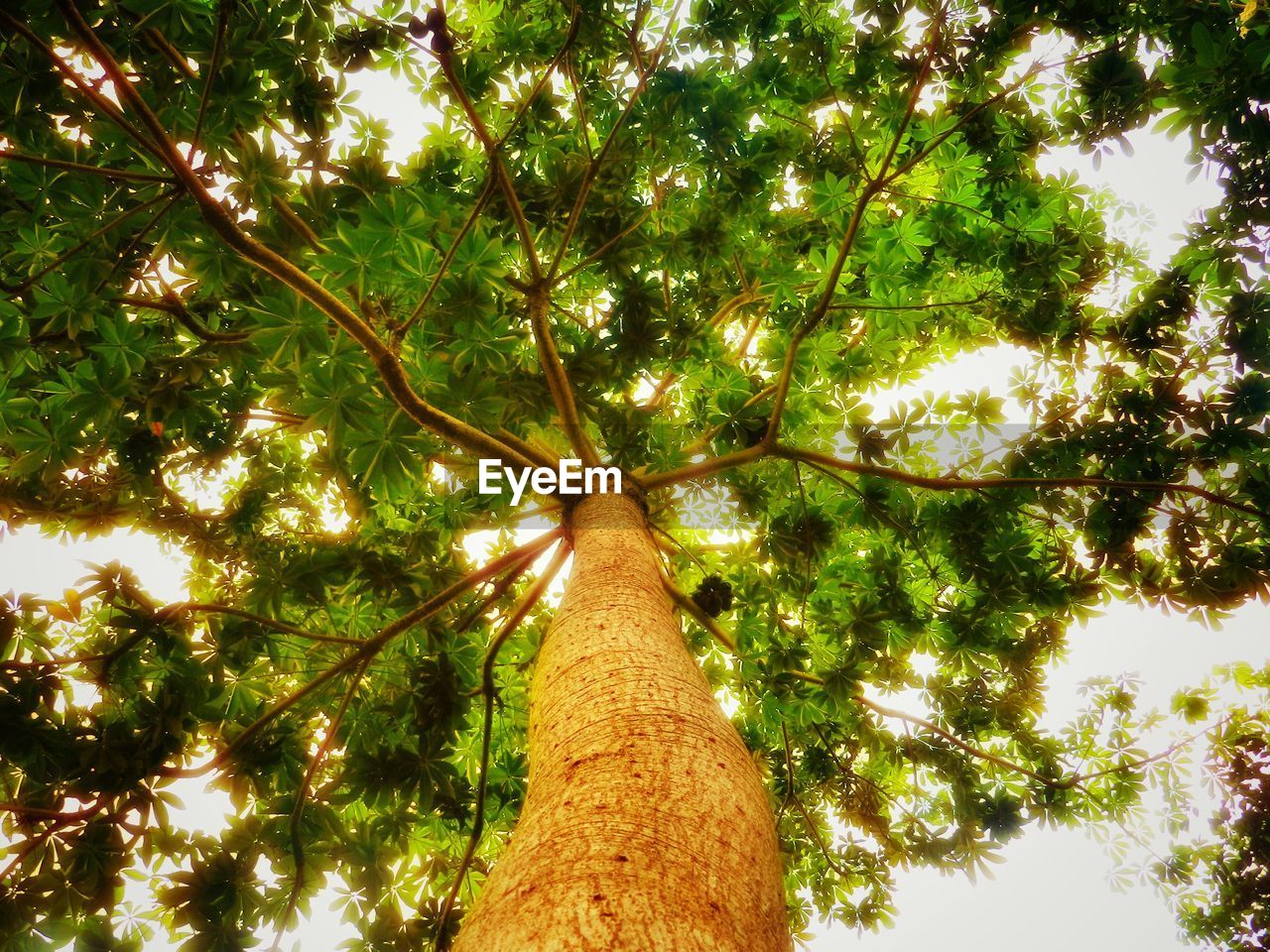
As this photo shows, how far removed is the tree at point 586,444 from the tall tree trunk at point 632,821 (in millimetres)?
11

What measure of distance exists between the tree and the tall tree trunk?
0.01m

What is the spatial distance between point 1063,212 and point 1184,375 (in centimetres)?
119

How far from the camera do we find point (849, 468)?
117 inches

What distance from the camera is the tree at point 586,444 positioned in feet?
6.62

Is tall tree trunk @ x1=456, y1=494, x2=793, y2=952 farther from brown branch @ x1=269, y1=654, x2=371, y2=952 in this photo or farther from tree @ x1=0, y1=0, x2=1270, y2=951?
brown branch @ x1=269, y1=654, x2=371, y2=952

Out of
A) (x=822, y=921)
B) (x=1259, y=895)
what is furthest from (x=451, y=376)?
(x=1259, y=895)

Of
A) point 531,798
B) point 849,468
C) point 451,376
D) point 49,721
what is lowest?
point 531,798

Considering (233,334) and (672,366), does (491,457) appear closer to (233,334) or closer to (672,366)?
(233,334)

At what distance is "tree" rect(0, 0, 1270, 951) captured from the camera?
6.62 ft

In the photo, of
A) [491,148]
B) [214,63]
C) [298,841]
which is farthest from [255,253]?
[298,841]

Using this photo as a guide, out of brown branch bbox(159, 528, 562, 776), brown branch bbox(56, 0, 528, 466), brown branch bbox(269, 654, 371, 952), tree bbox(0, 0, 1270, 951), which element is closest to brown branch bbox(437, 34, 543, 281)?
tree bbox(0, 0, 1270, 951)

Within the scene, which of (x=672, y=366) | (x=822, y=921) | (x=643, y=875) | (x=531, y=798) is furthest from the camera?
(x=822, y=921)

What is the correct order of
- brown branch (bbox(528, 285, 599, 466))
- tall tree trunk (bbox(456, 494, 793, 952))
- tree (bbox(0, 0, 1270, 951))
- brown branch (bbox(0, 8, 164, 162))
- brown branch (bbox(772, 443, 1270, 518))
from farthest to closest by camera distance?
brown branch (bbox(528, 285, 599, 466)) < brown branch (bbox(772, 443, 1270, 518)) < tree (bbox(0, 0, 1270, 951)) < brown branch (bbox(0, 8, 164, 162)) < tall tree trunk (bbox(456, 494, 793, 952))

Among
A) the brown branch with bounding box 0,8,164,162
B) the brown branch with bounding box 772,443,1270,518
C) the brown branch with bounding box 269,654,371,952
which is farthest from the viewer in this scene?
the brown branch with bounding box 772,443,1270,518
